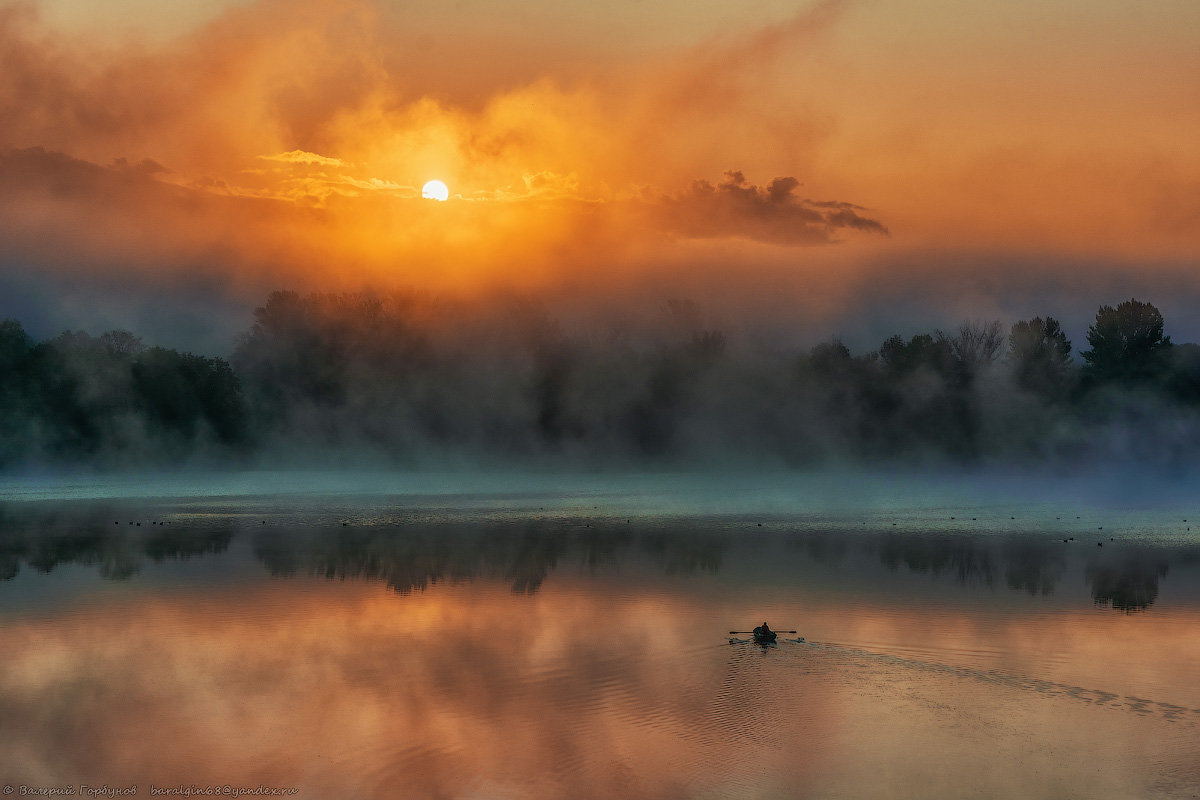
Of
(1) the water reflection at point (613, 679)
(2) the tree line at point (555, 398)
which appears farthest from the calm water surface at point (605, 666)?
(2) the tree line at point (555, 398)

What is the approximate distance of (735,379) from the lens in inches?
4867

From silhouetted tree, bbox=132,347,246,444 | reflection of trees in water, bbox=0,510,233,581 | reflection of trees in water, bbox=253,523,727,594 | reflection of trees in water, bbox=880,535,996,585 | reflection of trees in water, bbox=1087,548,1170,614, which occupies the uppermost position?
silhouetted tree, bbox=132,347,246,444

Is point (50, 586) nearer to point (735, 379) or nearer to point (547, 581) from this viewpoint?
point (547, 581)

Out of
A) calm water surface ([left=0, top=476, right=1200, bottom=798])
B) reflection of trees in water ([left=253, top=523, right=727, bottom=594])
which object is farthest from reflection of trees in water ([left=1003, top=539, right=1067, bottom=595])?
reflection of trees in water ([left=253, top=523, right=727, bottom=594])

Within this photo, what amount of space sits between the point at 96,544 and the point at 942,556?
2797 centimetres

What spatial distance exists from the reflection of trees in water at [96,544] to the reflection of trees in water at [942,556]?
844 inches

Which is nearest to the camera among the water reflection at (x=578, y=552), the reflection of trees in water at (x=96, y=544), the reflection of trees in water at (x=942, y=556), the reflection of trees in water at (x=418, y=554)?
the water reflection at (x=578, y=552)

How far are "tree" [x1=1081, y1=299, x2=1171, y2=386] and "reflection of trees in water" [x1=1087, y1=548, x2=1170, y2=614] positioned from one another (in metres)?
75.0

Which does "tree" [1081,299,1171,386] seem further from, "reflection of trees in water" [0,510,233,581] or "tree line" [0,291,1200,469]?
"reflection of trees in water" [0,510,233,581]

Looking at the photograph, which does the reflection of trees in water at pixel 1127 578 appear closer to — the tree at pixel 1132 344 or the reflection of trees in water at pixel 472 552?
the reflection of trees in water at pixel 472 552

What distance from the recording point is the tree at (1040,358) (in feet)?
361

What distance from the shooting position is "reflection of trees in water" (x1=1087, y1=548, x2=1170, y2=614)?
26922 millimetres

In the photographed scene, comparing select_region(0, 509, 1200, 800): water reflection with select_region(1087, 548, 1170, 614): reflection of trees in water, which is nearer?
select_region(0, 509, 1200, 800): water reflection

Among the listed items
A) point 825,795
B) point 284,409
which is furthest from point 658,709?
point 284,409
